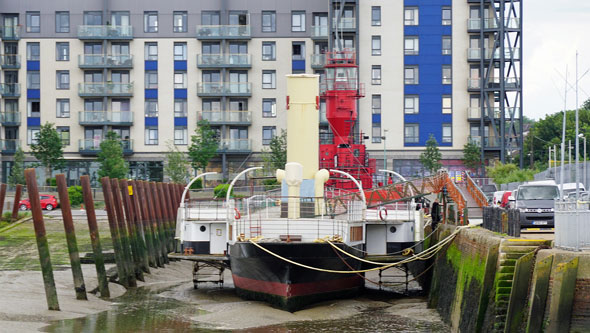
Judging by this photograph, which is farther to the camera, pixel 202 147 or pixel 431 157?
pixel 202 147

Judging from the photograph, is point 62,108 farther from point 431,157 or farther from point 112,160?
point 431,157

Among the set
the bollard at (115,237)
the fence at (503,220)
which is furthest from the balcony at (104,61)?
the fence at (503,220)

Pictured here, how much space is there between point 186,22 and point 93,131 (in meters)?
14.5

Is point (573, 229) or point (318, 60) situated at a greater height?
point (318, 60)

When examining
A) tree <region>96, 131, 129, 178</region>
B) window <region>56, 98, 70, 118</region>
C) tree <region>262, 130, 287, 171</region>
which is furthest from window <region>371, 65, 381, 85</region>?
window <region>56, 98, 70, 118</region>

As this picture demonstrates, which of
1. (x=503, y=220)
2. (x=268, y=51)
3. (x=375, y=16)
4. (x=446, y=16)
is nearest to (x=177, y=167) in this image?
(x=268, y=51)

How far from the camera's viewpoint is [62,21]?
3789 inches

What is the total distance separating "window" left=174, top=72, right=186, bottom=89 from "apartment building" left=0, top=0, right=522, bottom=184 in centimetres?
14

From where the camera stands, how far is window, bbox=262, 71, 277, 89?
3809 inches

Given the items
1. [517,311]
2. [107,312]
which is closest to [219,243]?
[107,312]

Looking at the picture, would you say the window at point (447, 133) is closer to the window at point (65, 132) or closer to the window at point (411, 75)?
the window at point (411, 75)

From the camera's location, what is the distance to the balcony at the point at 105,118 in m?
95.9

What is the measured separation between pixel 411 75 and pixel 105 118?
30.8 meters

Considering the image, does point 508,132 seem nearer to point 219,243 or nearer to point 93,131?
point 93,131
